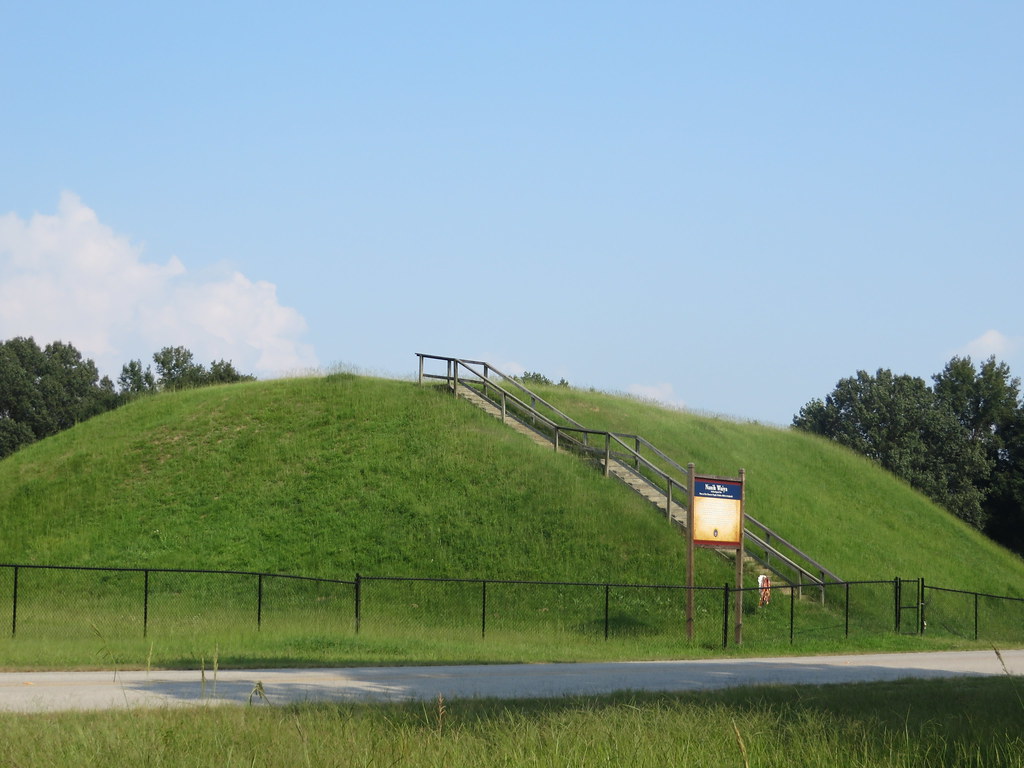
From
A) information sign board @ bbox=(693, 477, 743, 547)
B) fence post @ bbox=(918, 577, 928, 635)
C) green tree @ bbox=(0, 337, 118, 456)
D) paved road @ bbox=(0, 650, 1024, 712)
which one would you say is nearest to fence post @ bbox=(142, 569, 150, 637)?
paved road @ bbox=(0, 650, 1024, 712)

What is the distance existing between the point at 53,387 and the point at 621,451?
236 feet

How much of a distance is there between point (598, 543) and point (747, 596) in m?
4.95

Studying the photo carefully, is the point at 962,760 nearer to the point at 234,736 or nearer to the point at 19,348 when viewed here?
the point at 234,736

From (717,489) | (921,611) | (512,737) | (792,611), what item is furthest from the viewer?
(921,611)

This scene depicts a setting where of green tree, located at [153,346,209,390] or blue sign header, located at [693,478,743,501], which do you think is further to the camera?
green tree, located at [153,346,209,390]

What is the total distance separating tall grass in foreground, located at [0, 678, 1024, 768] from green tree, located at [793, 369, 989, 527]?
71177mm

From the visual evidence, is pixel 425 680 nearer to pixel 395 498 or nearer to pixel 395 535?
pixel 395 535

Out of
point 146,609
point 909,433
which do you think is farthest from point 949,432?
point 146,609

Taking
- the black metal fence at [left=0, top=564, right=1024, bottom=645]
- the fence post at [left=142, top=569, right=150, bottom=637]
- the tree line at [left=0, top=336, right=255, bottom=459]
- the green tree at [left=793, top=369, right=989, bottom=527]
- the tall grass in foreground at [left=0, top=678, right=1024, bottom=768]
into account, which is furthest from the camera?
the tree line at [left=0, top=336, right=255, bottom=459]

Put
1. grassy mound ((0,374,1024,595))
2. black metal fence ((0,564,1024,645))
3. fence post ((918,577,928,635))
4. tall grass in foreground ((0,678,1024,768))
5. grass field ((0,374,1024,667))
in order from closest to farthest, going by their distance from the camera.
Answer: tall grass in foreground ((0,678,1024,768)), grass field ((0,374,1024,667)), black metal fence ((0,564,1024,645)), fence post ((918,577,928,635)), grassy mound ((0,374,1024,595))

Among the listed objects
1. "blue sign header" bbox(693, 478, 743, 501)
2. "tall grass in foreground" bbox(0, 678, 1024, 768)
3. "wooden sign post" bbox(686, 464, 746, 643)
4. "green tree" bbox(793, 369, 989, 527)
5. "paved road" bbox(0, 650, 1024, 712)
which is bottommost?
"paved road" bbox(0, 650, 1024, 712)

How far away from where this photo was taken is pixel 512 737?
8.97 metres

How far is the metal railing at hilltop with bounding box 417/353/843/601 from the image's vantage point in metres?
35.6

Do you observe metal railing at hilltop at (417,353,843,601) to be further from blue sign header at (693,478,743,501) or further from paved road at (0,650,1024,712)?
paved road at (0,650,1024,712)
